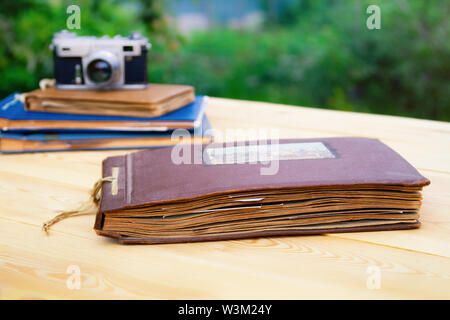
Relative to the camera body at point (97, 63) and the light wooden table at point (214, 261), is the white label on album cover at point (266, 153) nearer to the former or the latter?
the light wooden table at point (214, 261)

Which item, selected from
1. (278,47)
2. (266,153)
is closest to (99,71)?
(266,153)

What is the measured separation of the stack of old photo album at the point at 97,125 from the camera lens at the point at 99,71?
0.26 ft

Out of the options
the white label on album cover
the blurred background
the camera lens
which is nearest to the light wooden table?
the white label on album cover

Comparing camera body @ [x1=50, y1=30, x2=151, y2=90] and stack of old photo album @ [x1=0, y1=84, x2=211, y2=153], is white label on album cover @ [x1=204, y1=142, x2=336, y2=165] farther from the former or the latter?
camera body @ [x1=50, y1=30, x2=151, y2=90]

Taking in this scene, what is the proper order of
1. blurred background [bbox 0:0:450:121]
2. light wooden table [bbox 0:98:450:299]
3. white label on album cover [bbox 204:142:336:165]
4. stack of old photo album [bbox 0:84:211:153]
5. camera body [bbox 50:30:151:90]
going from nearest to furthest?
light wooden table [bbox 0:98:450:299] < white label on album cover [bbox 204:142:336:165] < stack of old photo album [bbox 0:84:211:153] < camera body [bbox 50:30:151:90] < blurred background [bbox 0:0:450:121]

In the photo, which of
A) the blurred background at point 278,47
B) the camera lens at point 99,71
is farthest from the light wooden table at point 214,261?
the blurred background at point 278,47

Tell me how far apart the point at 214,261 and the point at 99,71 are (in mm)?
664

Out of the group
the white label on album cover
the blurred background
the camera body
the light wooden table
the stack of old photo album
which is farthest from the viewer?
the blurred background

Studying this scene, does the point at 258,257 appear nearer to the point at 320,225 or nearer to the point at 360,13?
the point at 320,225

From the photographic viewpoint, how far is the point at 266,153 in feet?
2.45

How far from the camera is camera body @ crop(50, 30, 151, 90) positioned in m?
1.11

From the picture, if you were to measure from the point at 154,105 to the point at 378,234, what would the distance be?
1.73ft

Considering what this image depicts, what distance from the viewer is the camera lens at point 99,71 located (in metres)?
1.10
